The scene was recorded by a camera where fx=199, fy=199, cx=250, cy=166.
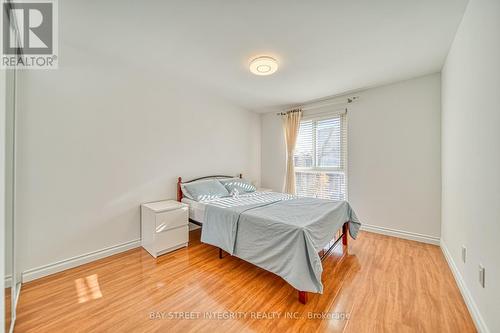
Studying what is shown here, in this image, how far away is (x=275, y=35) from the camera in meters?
2.00

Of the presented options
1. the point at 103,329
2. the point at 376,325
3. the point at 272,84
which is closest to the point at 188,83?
the point at 272,84

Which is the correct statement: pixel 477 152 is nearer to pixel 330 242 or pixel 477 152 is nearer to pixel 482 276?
pixel 482 276

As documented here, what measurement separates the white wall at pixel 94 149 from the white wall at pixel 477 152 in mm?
3295

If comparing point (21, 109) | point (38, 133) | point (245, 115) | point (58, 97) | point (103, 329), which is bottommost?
point (103, 329)

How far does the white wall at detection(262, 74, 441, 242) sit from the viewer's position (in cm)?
289

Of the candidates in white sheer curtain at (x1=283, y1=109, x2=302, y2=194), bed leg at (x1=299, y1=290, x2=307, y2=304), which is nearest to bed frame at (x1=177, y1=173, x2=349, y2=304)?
bed leg at (x1=299, y1=290, x2=307, y2=304)

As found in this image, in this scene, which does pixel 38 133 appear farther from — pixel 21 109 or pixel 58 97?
pixel 58 97

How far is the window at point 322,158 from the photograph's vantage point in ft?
12.3

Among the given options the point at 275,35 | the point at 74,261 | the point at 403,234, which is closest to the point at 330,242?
the point at 403,234

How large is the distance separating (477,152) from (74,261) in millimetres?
3980

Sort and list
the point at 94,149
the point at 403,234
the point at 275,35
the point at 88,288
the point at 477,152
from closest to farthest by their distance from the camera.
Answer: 1. the point at 477,152
2. the point at 88,288
3. the point at 275,35
4. the point at 94,149
5. the point at 403,234

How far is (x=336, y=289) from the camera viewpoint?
6.21 feet

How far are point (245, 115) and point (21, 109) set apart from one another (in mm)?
3427

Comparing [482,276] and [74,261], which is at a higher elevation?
[482,276]
